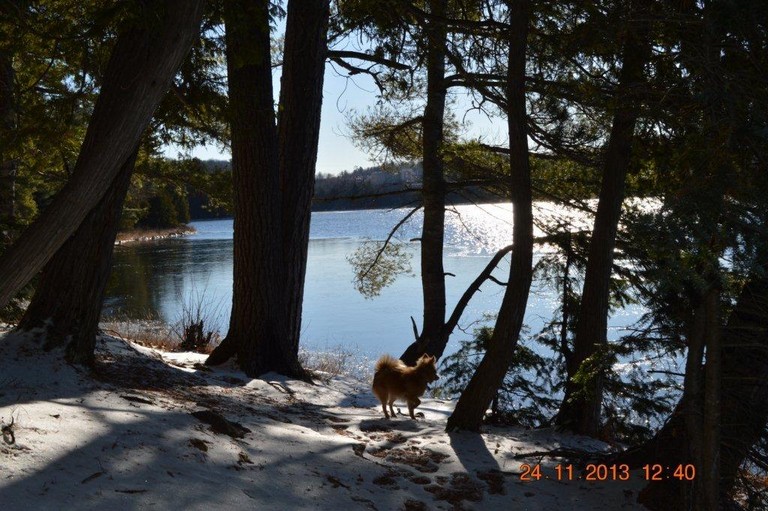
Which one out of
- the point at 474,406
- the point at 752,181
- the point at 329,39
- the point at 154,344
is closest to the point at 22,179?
the point at 154,344

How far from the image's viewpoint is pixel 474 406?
6.13m

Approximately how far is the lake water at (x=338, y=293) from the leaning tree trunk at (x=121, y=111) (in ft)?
12.7

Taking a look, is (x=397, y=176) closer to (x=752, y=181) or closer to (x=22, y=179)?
(x=22, y=179)

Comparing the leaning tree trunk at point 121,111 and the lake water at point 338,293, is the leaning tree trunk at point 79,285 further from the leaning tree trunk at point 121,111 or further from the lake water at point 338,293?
the lake water at point 338,293

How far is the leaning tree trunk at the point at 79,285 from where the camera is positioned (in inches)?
220

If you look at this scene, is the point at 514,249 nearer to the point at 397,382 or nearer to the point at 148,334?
the point at 397,382

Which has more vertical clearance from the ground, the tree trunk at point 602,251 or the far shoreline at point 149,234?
the tree trunk at point 602,251

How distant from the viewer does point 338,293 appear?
965 inches

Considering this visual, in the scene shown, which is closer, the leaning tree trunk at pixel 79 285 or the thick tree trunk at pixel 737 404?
the thick tree trunk at pixel 737 404

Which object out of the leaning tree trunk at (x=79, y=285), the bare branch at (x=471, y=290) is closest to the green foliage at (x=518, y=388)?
the bare branch at (x=471, y=290)

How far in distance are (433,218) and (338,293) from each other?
12349 mm

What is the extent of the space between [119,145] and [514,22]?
11.4ft

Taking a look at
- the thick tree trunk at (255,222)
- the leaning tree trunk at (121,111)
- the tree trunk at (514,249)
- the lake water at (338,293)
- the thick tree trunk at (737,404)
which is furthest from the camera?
the lake water at (338,293)
